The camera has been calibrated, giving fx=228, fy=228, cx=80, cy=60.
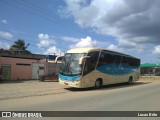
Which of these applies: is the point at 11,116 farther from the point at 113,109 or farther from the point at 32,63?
the point at 32,63

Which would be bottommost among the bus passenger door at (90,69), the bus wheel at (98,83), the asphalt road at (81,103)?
the asphalt road at (81,103)

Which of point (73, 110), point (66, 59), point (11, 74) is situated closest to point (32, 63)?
point (11, 74)

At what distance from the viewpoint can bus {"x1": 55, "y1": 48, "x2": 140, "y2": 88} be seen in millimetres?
17812

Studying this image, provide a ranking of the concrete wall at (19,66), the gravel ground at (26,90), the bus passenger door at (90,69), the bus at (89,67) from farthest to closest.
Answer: the concrete wall at (19,66)
the bus passenger door at (90,69)
the bus at (89,67)
the gravel ground at (26,90)

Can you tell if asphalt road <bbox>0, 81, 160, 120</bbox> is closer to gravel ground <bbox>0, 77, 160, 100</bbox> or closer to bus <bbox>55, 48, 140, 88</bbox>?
gravel ground <bbox>0, 77, 160, 100</bbox>

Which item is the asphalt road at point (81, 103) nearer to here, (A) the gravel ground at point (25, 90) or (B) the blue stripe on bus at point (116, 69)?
(A) the gravel ground at point (25, 90)

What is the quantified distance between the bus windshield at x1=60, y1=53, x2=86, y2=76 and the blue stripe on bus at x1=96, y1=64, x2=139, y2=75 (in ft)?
7.85

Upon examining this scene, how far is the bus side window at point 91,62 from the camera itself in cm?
1817

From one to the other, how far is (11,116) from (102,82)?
13.2 m

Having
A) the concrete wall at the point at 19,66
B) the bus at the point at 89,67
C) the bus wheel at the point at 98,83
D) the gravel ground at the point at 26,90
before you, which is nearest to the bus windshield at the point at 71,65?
the bus at the point at 89,67

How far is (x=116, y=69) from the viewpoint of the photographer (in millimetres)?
23094

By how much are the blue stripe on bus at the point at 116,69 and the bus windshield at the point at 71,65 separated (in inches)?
94.2

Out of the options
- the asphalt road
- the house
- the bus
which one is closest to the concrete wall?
the house

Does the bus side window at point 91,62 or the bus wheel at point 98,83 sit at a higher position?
the bus side window at point 91,62
